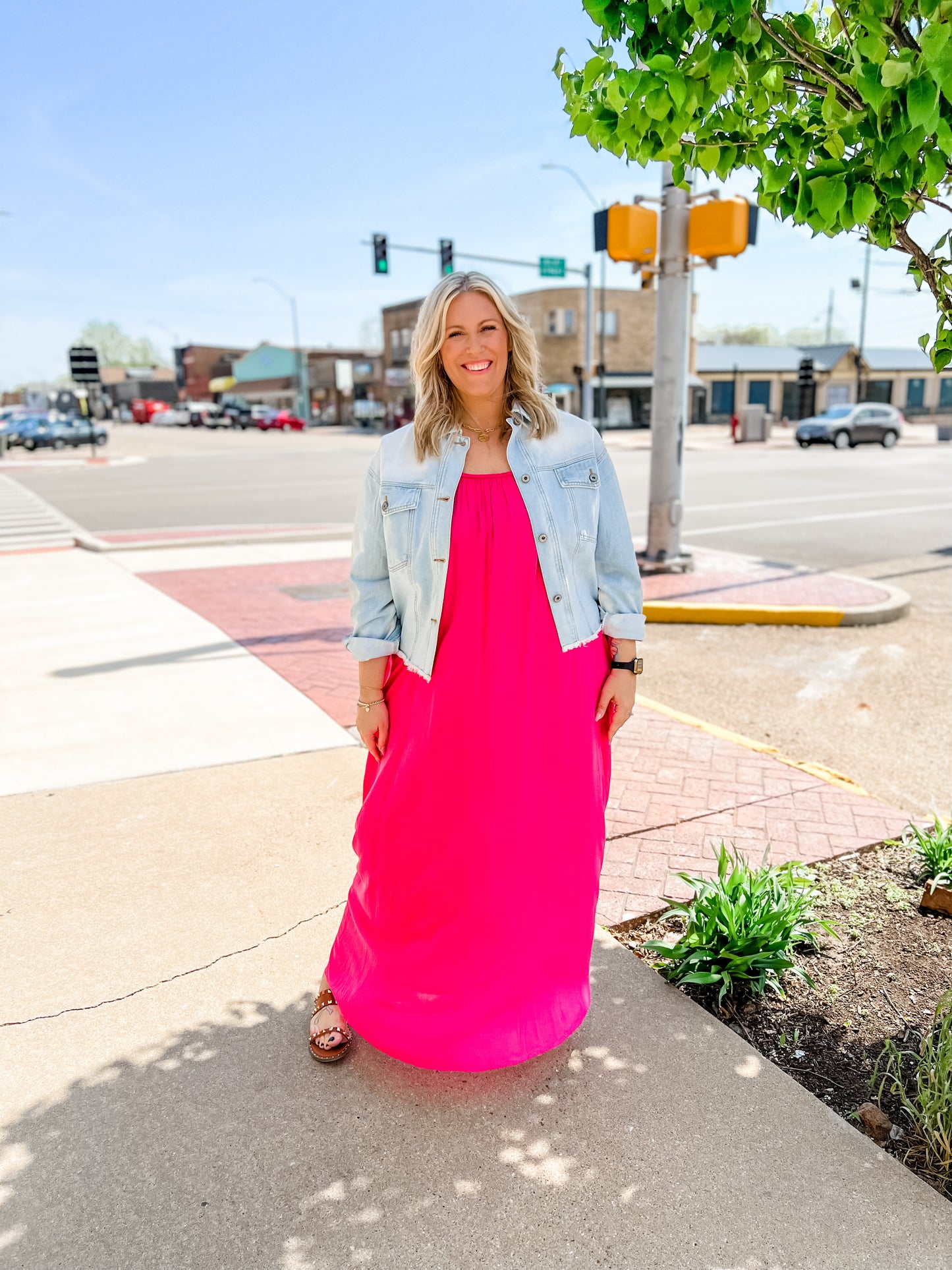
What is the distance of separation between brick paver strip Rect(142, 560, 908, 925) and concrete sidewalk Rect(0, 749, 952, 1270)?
53cm

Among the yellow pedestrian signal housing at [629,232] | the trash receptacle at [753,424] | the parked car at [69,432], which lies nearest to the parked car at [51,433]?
the parked car at [69,432]

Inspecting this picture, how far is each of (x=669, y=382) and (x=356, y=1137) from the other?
24.8 feet

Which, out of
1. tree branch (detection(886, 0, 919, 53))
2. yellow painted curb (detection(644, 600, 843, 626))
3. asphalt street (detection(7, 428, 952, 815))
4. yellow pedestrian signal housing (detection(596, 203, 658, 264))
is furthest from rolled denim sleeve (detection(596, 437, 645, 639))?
yellow pedestrian signal housing (detection(596, 203, 658, 264))

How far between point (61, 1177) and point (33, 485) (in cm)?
2312

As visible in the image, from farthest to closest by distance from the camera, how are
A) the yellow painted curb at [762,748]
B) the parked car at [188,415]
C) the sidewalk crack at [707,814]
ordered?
the parked car at [188,415], the yellow painted curb at [762,748], the sidewalk crack at [707,814]

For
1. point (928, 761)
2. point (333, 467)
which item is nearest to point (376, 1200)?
point (928, 761)

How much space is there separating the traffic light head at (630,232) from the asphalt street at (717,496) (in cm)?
385

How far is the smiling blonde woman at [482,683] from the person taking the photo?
2.30 m

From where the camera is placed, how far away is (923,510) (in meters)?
14.5

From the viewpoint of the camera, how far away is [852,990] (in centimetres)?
269

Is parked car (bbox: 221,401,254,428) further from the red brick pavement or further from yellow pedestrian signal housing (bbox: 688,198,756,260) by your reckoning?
yellow pedestrian signal housing (bbox: 688,198,756,260)

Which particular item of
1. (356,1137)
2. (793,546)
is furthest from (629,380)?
(356,1137)

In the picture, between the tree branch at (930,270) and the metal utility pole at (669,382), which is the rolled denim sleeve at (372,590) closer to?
the tree branch at (930,270)

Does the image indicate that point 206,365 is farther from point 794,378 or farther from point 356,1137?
point 356,1137
